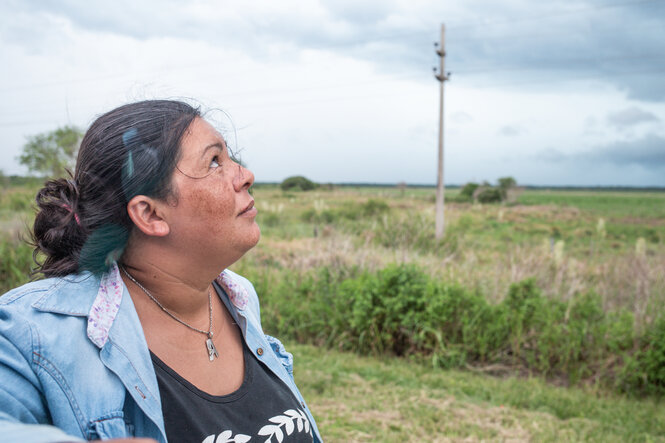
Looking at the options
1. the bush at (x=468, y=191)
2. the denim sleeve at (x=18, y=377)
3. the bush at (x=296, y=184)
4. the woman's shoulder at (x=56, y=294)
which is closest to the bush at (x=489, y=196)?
the bush at (x=468, y=191)

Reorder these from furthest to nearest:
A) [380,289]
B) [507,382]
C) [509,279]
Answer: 1. [509,279]
2. [380,289]
3. [507,382]

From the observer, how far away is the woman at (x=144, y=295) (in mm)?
1157

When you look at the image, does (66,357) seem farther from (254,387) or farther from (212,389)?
(254,387)

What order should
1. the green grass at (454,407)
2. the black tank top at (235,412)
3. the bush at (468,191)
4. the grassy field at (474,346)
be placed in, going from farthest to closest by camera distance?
the bush at (468,191)
the grassy field at (474,346)
the green grass at (454,407)
the black tank top at (235,412)

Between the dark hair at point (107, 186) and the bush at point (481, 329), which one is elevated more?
the dark hair at point (107, 186)

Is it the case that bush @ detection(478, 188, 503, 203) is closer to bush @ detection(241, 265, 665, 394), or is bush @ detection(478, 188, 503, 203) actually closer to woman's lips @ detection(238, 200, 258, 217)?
bush @ detection(241, 265, 665, 394)

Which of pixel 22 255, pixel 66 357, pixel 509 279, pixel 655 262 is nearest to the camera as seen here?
pixel 66 357

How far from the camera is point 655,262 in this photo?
7379 mm

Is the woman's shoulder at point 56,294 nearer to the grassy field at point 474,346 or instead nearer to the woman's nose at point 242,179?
the woman's nose at point 242,179

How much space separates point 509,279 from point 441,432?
3217 mm

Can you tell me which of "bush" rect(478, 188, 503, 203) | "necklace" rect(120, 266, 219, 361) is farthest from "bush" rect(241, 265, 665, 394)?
"bush" rect(478, 188, 503, 203)

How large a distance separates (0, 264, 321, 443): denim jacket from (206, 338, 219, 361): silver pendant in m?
0.26

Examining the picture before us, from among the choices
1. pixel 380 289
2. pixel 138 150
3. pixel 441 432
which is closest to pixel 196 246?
pixel 138 150

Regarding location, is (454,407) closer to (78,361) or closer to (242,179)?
(242,179)
